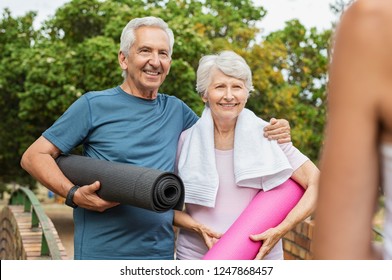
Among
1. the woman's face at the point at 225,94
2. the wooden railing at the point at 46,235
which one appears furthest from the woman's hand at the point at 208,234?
the wooden railing at the point at 46,235

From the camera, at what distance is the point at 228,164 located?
2.38 meters

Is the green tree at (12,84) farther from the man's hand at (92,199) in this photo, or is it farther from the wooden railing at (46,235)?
the man's hand at (92,199)

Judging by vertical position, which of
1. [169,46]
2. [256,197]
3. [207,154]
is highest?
[169,46]

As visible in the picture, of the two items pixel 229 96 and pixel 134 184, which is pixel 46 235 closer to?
pixel 134 184

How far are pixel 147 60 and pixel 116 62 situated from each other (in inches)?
421

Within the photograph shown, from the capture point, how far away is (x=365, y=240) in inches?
21.6

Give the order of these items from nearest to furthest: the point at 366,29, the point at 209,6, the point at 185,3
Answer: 1. the point at 366,29
2. the point at 185,3
3. the point at 209,6

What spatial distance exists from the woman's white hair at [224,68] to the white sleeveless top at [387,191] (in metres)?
1.82

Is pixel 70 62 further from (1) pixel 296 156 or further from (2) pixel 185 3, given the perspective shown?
(1) pixel 296 156

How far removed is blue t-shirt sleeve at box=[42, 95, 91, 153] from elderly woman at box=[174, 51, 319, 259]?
0.38m

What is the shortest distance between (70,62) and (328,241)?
13.5 metres

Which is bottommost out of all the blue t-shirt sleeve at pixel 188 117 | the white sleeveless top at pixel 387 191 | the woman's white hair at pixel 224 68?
the white sleeveless top at pixel 387 191

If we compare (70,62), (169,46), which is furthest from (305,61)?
(169,46)

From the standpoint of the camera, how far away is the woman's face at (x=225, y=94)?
7.70 feet
